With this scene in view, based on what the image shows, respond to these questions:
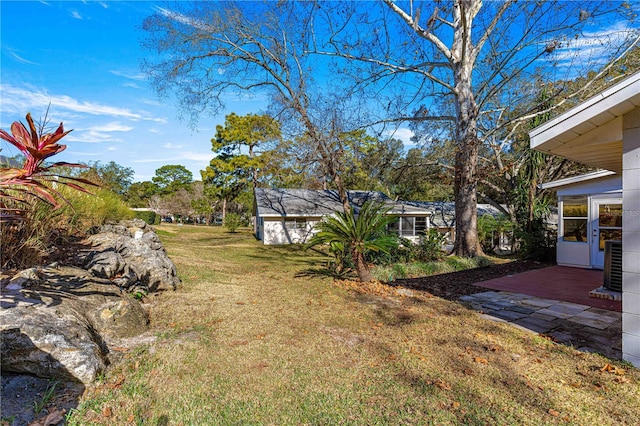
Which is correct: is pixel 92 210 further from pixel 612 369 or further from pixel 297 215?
pixel 297 215

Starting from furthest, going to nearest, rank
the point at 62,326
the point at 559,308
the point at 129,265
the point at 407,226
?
the point at 407,226 < the point at 559,308 < the point at 129,265 < the point at 62,326

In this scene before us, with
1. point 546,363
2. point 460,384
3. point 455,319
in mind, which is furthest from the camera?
point 455,319

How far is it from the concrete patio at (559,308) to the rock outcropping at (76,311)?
5.24m

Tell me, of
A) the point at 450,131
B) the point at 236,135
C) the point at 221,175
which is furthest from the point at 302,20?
the point at 221,175

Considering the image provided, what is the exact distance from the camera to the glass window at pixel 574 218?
9.56 m

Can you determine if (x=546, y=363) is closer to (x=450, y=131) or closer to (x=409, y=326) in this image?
(x=409, y=326)

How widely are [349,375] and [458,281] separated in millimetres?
6114

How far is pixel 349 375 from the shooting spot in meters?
3.04

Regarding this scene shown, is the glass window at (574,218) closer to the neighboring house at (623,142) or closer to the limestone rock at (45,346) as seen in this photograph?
the neighboring house at (623,142)

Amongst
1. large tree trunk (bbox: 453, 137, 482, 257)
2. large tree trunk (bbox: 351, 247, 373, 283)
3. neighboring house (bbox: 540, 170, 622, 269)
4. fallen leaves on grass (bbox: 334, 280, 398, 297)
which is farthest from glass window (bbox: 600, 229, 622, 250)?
large tree trunk (bbox: 351, 247, 373, 283)

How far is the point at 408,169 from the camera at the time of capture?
15953 millimetres

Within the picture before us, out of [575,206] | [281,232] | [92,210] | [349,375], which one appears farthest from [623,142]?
[281,232]

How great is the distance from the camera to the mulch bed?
6953 mm

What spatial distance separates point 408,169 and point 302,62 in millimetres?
7239
